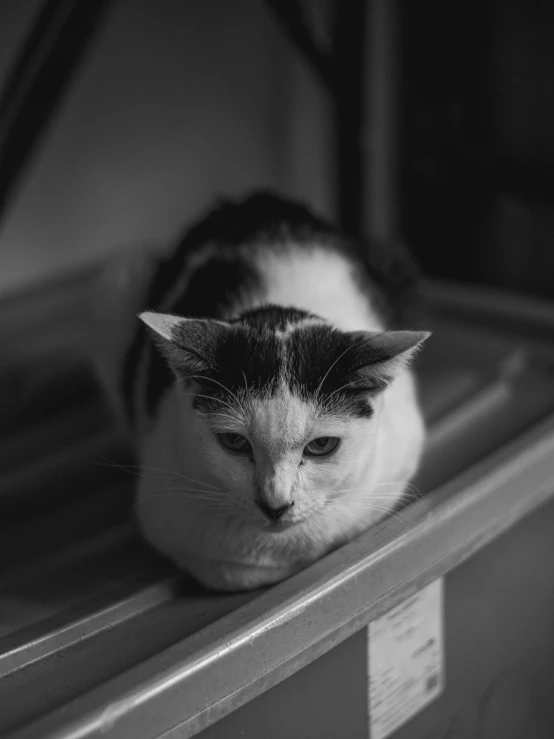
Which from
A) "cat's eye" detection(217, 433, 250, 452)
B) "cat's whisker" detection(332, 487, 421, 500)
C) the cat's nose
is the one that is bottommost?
the cat's nose

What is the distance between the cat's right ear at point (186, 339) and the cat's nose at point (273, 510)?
139 mm

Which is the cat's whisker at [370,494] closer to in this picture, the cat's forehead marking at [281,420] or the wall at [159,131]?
the cat's forehead marking at [281,420]

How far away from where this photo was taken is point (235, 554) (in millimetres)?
797

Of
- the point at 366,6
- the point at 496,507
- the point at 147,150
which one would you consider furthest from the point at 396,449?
the point at 366,6

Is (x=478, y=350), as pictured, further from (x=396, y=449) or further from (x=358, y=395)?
(x=358, y=395)

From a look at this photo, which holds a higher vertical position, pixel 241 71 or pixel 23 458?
pixel 241 71

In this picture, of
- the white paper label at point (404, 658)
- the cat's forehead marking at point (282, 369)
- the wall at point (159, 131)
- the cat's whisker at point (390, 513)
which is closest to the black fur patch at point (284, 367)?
the cat's forehead marking at point (282, 369)

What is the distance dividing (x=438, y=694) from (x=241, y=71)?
52.2 inches

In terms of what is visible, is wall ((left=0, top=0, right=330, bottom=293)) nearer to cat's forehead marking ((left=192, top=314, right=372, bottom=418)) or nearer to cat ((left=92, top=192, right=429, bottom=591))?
cat ((left=92, top=192, right=429, bottom=591))

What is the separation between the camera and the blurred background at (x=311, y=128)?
153 centimetres

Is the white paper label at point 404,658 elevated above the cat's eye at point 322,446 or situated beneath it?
situated beneath

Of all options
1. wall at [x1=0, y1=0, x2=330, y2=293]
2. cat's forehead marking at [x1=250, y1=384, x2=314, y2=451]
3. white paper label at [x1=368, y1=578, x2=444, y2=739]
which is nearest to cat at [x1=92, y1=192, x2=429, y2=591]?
cat's forehead marking at [x1=250, y1=384, x2=314, y2=451]

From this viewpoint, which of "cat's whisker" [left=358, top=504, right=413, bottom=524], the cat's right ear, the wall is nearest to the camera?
the cat's right ear

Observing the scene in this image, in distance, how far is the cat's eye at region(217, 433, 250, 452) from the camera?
75 centimetres
